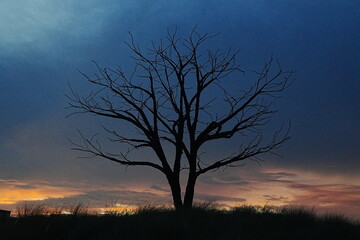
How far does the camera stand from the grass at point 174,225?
8836 millimetres

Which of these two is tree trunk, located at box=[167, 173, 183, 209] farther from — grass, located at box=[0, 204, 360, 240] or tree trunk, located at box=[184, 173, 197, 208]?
grass, located at box=[0, 204, 360, 240]

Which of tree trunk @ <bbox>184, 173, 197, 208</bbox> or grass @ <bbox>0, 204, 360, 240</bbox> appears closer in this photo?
grass @ <bbox>0, 204, 360, 240</bbox>

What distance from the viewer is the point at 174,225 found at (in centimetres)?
945

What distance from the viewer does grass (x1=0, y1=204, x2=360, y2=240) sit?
884 cm

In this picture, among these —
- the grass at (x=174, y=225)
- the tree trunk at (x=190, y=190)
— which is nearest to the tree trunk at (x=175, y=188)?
the tree trunk at (x=190, y=190)

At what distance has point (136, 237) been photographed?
8617 millimetres

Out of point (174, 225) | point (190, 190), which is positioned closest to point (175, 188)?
point (190, 190)

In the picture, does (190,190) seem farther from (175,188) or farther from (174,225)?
(174,225)

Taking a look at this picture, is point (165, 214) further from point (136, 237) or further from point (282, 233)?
point (282, 233)

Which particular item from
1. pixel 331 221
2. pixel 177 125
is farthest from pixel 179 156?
pixel 331 221

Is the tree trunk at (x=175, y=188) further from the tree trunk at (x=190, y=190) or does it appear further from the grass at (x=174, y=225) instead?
the grass at (x=174, y=225)

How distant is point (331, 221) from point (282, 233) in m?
2.83

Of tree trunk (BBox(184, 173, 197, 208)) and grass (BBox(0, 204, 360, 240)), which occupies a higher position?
tree trunk (BBox(184, 173, 197, 208))

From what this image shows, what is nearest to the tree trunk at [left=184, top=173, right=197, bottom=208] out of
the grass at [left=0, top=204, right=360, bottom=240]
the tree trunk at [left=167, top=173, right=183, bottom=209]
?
the tree trunk at [left=167, top=173, right=183, bottom=209]
